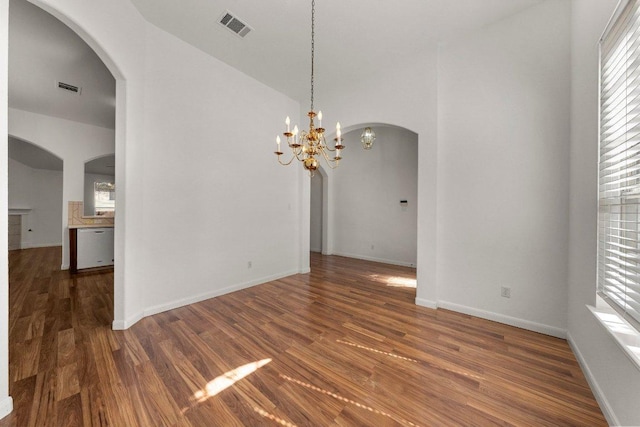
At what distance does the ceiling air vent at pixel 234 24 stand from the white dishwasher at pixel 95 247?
5059mm

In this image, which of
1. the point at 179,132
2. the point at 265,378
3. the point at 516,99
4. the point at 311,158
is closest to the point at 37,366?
the point at 265,378

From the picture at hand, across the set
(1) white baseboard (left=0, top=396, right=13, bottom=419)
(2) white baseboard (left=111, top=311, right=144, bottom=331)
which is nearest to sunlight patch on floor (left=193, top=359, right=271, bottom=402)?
(1) white baseboard (left=0, top=396, right=13, bottom=419)

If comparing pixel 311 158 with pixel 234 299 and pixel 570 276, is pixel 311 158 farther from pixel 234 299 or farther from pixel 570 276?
pixel 570 276

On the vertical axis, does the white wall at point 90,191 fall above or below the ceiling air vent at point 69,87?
below

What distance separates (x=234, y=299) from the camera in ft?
11.6

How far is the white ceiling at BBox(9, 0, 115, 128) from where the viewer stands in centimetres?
273

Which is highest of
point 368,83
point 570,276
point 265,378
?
point 368,83

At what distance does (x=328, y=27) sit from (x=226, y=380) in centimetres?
380

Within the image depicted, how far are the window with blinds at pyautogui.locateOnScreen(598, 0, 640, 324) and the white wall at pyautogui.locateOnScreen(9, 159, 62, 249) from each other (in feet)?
42.8

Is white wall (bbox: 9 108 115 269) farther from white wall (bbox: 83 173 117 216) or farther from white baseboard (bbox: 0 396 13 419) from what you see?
white wall (bbox: 83 173 117 216)

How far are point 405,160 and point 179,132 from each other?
4.78 metres

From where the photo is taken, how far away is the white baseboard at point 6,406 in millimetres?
1483

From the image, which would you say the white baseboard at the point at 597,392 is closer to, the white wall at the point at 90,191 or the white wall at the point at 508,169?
the white wall at the point at 508,169

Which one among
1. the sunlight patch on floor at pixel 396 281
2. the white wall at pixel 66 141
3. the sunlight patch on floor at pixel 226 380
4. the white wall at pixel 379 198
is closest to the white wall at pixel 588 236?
the sunlight patch on floor at pixel 396 281
